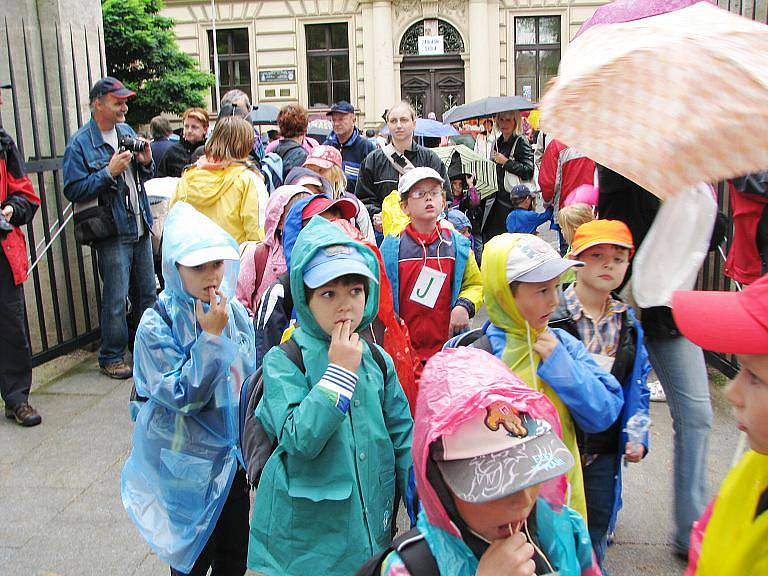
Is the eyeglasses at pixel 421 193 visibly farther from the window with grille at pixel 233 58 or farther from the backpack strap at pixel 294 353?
the window with grille at pixel 233 58

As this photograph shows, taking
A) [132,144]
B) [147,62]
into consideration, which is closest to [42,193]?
[132,144]

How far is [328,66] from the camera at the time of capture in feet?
88.6

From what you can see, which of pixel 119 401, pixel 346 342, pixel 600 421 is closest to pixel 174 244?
pixel 346 342

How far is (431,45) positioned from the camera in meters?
25.9

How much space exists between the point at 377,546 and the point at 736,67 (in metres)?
1.81

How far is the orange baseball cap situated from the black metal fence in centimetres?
449

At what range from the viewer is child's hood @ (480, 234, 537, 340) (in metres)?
2.80

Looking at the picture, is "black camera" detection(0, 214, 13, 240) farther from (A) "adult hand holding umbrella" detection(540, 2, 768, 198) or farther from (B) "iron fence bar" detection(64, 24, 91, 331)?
(A) "adult hand holding umbrella" detection(540, 2, 768, 198)

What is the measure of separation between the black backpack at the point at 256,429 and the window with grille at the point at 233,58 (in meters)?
26.0

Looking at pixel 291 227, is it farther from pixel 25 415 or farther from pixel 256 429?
pixel 25 415

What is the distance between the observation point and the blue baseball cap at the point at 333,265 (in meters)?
2.57

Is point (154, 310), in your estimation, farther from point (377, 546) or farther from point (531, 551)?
point (531, 551)

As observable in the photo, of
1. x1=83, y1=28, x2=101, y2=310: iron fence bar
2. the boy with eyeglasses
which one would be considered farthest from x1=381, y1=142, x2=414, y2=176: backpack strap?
x1=83, y1=28, x2=101, y2=310: iron fence bar

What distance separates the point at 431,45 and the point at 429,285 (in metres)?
23.2
